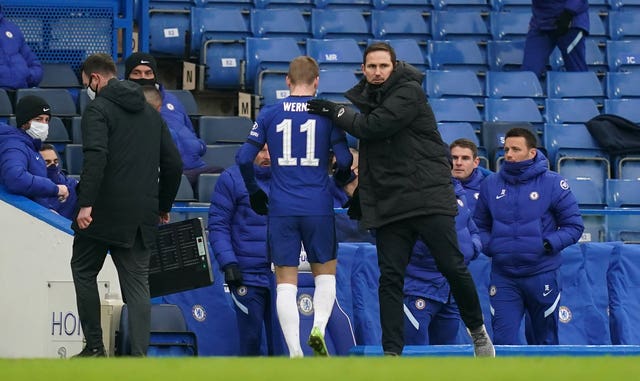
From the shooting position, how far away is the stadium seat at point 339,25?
1759 centimetres

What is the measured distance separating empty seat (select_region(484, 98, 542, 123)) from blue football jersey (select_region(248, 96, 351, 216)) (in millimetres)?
6746

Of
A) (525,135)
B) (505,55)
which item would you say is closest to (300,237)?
(525,135)

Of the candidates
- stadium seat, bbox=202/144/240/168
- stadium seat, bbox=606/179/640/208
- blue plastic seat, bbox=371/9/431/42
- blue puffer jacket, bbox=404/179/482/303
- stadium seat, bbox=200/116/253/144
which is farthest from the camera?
blue plastic seat, bbox=371/9/431/42

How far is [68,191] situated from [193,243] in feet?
4.27

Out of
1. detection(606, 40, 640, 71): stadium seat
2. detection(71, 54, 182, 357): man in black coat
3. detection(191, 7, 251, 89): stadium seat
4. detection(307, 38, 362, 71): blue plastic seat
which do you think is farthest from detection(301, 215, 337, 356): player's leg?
detection(606, 40, 640, 71): stadium seat

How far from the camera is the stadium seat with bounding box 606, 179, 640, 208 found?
14828 millimetres

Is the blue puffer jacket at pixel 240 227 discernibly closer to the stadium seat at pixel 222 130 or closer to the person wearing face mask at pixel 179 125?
the person wearing face mask at pixel 179 125

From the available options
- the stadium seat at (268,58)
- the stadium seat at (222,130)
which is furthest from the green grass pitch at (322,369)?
Result: the stadium seat at (268,58)

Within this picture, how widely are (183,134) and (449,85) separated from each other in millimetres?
4264

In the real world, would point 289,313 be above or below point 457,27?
below

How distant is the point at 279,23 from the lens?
17391 millimetres

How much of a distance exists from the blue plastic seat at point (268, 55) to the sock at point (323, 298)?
6.46 metres

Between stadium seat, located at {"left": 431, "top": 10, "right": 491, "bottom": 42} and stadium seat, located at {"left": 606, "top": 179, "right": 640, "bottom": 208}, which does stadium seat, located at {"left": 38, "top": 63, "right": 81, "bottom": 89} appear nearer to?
stadium seat, located at {"left": 431, "top": 10, "right": 491, "bottom": 42}

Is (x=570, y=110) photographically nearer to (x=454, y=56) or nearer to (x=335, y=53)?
(x=454, y=56)
